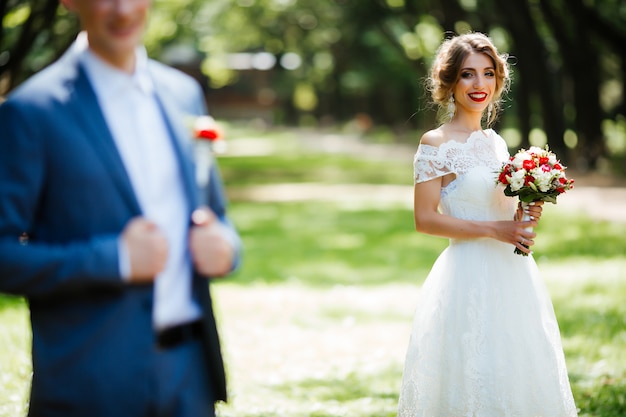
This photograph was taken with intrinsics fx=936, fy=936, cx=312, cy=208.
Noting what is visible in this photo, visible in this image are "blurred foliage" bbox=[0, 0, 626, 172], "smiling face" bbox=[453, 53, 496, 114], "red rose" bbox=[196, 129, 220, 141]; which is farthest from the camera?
"blurred foliage" bbox=[0, 0, 626, 172]

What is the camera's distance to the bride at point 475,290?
509 centimetres

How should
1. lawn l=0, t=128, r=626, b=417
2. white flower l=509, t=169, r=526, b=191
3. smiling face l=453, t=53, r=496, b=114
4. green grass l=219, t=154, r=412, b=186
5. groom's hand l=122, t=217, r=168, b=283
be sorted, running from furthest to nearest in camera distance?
green grass l=219, t=154, r=412, b=186, lawn l=0, t=128, r=626, b=417, smiling face l=453, t=53, r=496, b=114, white flower l=509, t=169, r=526, b=191, groom's hand l=122, t=217, r=168, b=283

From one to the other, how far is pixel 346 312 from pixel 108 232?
28.8ft

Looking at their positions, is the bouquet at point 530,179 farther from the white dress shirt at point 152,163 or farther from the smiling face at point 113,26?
the smiling face at point 113,26

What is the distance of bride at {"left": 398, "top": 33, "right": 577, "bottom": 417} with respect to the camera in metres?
5.09

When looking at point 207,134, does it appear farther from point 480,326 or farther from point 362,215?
point 362,215

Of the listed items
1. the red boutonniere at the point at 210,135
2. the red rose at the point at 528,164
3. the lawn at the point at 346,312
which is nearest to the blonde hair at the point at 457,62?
the red rose at the point at 528,164

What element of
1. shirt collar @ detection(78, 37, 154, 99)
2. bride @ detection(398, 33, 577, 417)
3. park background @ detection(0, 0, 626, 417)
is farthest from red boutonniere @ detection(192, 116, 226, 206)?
park background @ detection(0, 0, 626, 417)

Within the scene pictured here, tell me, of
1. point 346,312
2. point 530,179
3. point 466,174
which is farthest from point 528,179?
point 346,312

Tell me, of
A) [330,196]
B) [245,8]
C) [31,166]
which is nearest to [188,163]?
[31,166]

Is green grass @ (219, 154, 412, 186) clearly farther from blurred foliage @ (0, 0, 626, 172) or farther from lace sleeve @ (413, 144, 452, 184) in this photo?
lace sleeve @ (413, 144, 452, 184)

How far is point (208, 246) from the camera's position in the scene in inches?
109

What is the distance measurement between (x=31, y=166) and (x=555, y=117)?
2734 cm

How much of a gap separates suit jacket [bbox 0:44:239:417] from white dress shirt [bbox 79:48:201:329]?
0.14ft
